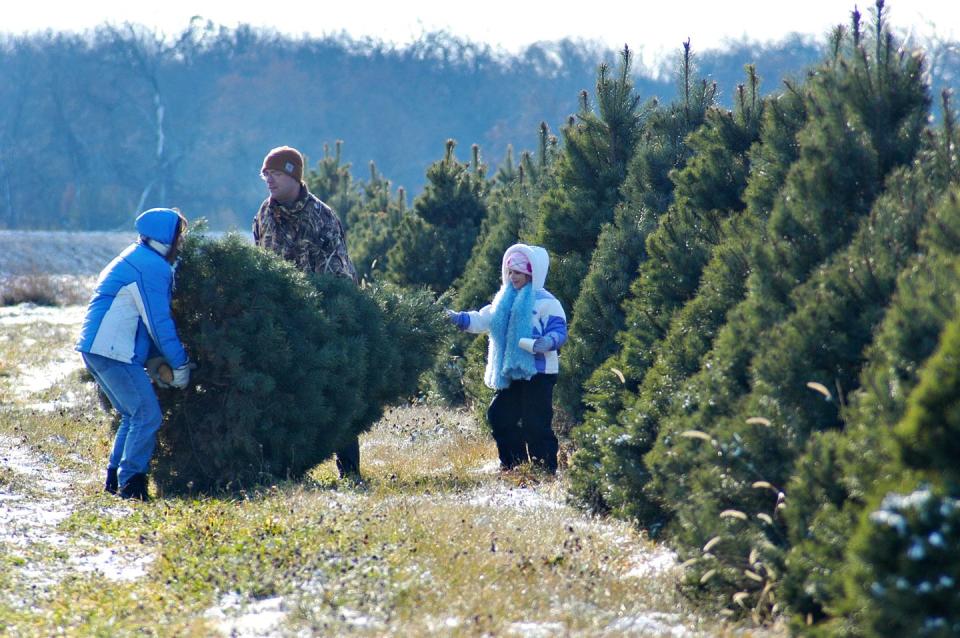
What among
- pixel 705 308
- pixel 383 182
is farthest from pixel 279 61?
pixel 705 308

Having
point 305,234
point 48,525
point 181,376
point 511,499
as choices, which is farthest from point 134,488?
point 511,499

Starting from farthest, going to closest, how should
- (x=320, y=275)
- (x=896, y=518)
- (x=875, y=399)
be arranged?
(x=320, y=275) < (x=875, y=399) < (x=896, y=518)

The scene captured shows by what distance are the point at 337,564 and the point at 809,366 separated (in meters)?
2.16

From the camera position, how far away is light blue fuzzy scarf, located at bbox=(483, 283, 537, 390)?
815 centimetres

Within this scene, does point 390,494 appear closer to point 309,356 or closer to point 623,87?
point 309,356

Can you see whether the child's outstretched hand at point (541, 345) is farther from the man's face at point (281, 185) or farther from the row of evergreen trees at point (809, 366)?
the man's face at point (281, 185)

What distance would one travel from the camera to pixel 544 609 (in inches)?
180

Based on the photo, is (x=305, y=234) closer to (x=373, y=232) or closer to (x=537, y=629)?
(x=537, y=629)

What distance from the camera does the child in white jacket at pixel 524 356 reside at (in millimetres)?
8164

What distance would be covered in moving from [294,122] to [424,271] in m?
58.2

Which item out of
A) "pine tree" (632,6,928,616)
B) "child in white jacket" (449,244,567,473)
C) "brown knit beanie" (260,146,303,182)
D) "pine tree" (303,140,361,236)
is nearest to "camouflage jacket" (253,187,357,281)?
"brown knit beanie" (260,146,303,182)

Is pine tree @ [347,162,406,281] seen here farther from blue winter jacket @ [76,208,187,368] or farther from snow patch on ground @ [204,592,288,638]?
snow patch on ground @ [204,592,288,638]

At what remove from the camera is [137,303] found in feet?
23.8

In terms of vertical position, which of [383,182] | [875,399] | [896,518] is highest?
[383,182]
